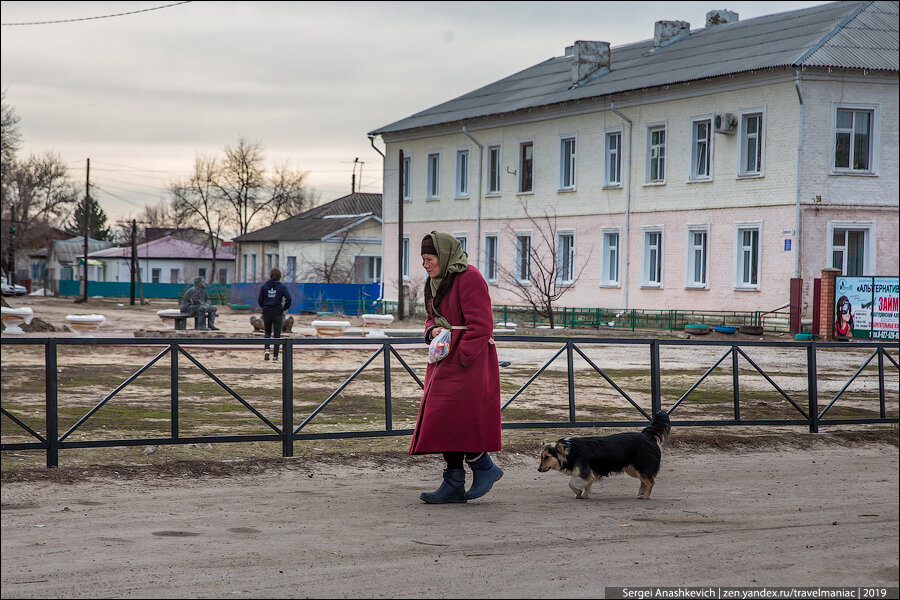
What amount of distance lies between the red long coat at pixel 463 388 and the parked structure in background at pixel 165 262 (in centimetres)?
7466

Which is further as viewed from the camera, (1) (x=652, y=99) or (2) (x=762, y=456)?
(1) (x=652, y=99)

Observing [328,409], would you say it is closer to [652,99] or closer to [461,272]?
[461,272]

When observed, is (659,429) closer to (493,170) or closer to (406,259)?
(493,170)

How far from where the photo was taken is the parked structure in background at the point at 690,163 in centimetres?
2927

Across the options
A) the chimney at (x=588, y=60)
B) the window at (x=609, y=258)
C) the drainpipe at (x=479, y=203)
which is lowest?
the window at (x=609, y=258)

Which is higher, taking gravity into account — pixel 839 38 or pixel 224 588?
pixel 839 38

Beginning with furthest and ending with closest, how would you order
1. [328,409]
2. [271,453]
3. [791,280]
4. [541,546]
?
[791,280] < [328,409] < [271,453] < [541,546]

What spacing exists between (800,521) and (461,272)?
108 inches

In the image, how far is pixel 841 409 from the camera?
1356 cm

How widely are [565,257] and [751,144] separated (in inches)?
349

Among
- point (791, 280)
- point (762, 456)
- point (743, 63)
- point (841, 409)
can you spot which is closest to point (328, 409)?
point (762, 456)

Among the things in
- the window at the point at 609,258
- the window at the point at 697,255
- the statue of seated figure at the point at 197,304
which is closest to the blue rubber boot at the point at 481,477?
the statue of seated figure at the point at 197,304

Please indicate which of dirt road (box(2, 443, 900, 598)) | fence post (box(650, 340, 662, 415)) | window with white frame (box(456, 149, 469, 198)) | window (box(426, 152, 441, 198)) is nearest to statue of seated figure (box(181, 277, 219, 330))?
window with white frame (box(456, 149, 469, 198))

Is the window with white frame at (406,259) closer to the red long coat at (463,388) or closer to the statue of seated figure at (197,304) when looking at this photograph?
the statue of seated figure at (197,304)
